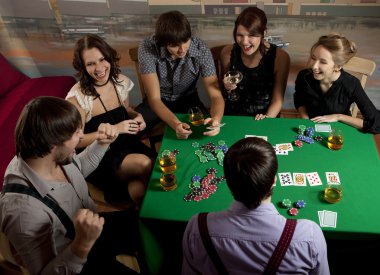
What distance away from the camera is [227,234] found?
135cm

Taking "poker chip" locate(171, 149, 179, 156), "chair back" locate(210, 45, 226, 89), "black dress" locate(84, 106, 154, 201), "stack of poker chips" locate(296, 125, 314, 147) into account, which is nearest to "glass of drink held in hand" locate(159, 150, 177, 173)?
"poker chip" locate(171, 149, 179, 156)

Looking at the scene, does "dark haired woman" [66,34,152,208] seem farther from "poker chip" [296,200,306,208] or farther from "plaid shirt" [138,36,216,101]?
"poker chip" [296,200,306,208]

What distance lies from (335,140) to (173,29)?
1.33m

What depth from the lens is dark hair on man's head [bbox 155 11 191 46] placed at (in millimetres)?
2426

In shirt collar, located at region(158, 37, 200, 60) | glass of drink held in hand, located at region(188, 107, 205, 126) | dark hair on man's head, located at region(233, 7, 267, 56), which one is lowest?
glass of drink held in hand, located at region(188, 107, 205, 126)

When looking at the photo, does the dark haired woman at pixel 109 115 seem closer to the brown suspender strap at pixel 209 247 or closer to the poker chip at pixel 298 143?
the poker chip at pixel 298 143

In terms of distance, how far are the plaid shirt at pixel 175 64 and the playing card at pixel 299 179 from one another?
130 centimetres

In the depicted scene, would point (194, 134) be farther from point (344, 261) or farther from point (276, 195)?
point (344, 261)

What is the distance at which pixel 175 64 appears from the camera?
9.39ft

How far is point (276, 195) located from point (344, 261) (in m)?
0.44

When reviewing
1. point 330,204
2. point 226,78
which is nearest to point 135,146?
point 226,78

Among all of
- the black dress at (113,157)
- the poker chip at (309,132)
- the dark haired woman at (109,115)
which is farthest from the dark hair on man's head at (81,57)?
the poker chip at (309,132)

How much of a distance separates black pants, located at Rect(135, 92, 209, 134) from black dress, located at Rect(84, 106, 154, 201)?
0.28 m

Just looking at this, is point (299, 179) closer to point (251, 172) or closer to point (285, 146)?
point (285, 146)
